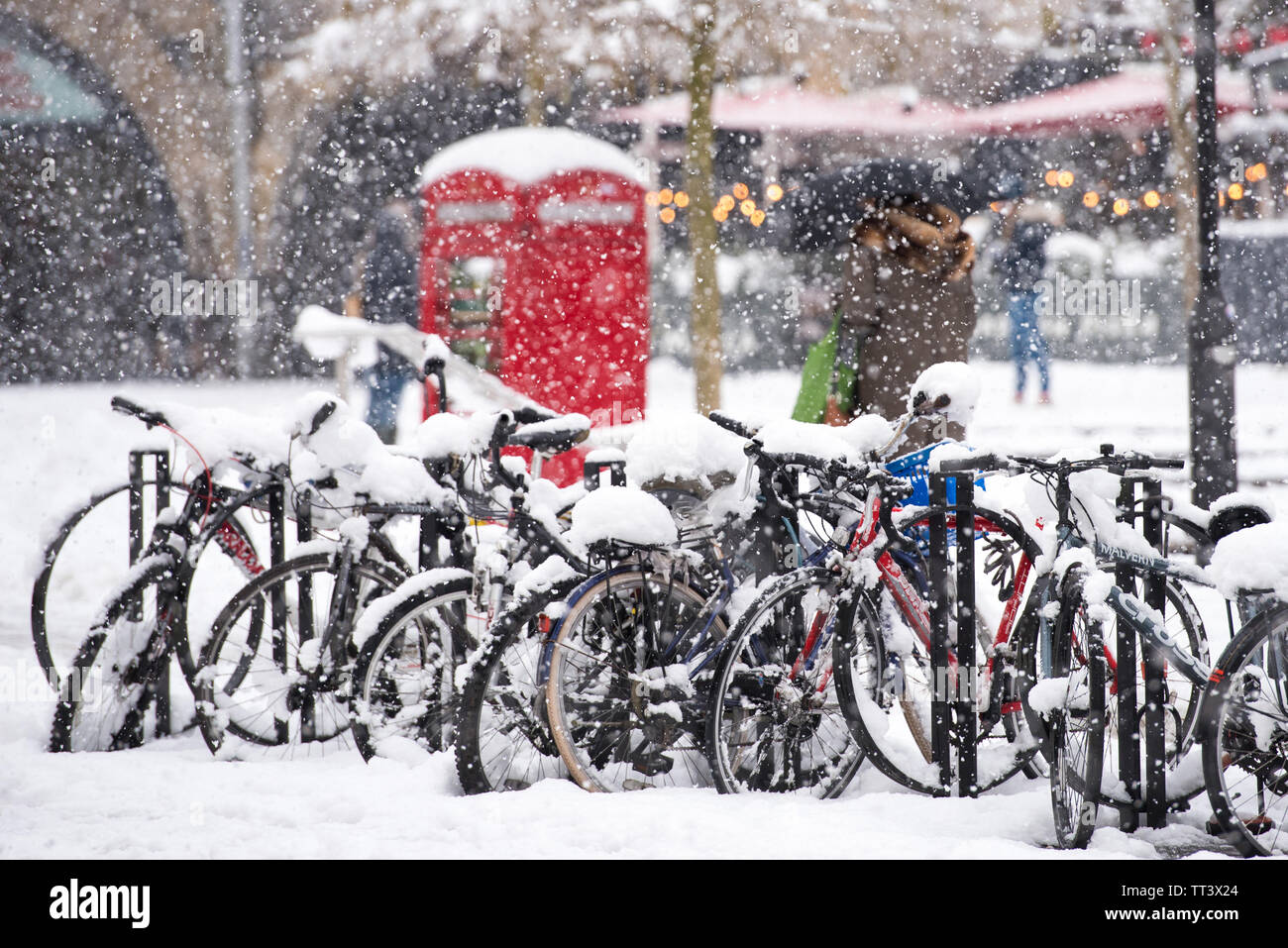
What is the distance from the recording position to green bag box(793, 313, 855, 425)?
5.79m

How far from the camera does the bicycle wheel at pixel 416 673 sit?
3814mm

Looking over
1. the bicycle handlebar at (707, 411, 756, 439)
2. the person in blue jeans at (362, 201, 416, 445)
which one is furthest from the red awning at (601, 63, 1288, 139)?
the bicycle handlebar at (707, 411, 756, 439)

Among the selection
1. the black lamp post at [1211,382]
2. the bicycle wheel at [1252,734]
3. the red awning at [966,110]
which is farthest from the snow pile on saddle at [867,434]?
the red awning at [966,110]

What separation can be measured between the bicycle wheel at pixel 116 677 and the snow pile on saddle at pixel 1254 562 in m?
3.23

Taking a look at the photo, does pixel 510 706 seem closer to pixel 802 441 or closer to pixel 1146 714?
pixel 802 441

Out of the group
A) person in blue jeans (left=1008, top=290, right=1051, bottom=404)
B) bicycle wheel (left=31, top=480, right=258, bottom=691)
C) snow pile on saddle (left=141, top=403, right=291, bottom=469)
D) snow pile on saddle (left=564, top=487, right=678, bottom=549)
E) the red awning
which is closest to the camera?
snow pile on saddle (left=564, top=487, right=678, bottom=549)

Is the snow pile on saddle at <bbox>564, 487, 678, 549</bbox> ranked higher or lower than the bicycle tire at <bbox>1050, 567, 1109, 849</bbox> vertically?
higher

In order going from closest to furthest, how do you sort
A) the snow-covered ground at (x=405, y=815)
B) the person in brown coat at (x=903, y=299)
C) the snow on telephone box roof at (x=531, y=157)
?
1. the snow-covered ground at (x=405, y=815)
2. the person in brown coat at (x=903, y=299)
3. the snow on telephone box roof at (x=531, y=157)

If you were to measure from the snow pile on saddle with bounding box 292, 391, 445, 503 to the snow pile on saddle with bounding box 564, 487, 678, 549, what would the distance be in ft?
2.12

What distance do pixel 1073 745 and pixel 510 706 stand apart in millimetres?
1599

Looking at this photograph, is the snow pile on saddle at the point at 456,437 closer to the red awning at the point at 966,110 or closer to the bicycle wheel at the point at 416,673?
the bicycle wheel at the point at 416,673

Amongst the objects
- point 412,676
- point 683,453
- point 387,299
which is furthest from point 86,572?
point 683,453

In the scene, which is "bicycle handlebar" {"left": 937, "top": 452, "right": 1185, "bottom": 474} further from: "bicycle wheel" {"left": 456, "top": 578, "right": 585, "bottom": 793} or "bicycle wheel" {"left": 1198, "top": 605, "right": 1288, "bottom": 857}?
"bicycle wheel" {"left": 456, "top": 578, "right": 585, "bottom": 793}

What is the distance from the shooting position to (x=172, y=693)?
447cm
